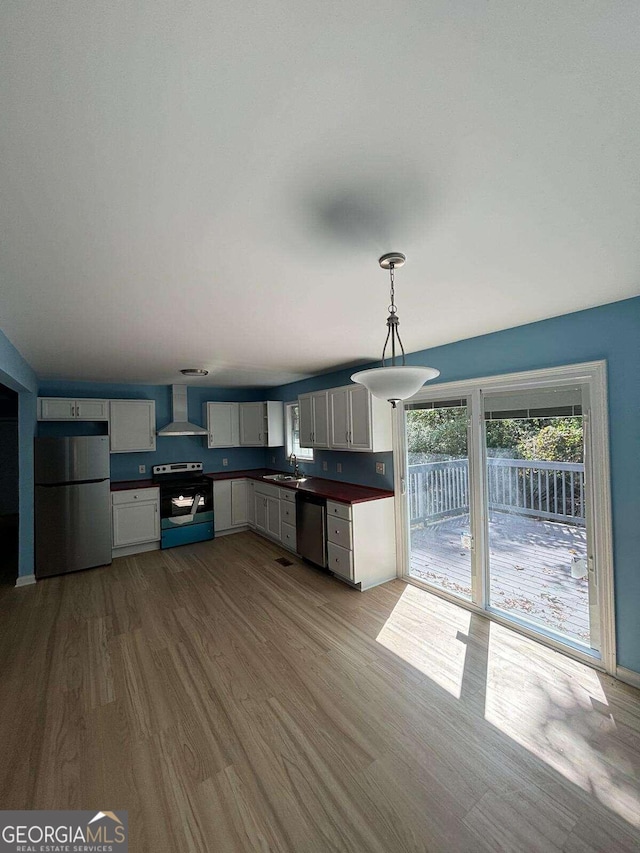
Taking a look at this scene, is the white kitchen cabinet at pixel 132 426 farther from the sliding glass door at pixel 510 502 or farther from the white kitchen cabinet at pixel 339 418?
the sliding glass door at pixel 510 502

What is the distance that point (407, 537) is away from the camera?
3.80m

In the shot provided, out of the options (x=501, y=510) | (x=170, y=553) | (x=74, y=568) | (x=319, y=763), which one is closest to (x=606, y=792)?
(x=319, y=763)

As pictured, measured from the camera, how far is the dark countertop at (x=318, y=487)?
3.73 metres

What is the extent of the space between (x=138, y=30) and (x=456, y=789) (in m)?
2.79

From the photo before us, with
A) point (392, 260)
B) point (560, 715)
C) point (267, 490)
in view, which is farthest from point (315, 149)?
point (267, 490)

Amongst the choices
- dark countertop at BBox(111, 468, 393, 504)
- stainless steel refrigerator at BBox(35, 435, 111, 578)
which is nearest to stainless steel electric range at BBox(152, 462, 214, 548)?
Answer: dark countertop at BBox(111, 468, 393, 504)

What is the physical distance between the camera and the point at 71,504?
4176 mm

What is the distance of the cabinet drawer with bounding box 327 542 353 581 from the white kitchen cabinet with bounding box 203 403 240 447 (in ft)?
9.59

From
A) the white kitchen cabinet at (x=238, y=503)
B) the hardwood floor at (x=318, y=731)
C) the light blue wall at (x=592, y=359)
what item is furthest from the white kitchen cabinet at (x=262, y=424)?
the hardwood floor at (x=318, y=731)

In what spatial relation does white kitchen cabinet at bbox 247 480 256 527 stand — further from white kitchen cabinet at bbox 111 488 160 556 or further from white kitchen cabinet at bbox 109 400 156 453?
white kitchen cabinet at bbox 109 400 156 453

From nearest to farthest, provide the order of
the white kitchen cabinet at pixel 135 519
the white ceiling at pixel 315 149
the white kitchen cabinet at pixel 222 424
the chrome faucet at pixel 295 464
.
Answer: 1. the white ceiling at pixel 315 149
2. the white kitchen cabinet at pixel 135 519
3. the chrome faucet at pixel 295 464
4. the white kitchen cabinet at pixel 222 424

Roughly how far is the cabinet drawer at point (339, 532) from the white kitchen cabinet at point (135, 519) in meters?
2.69

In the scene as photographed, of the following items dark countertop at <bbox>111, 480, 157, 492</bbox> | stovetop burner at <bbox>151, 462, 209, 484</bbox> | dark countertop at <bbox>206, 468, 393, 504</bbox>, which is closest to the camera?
dark countertop at <bbox>206, 468, 393, 504</bbox>

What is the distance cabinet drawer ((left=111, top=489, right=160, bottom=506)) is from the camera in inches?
183
